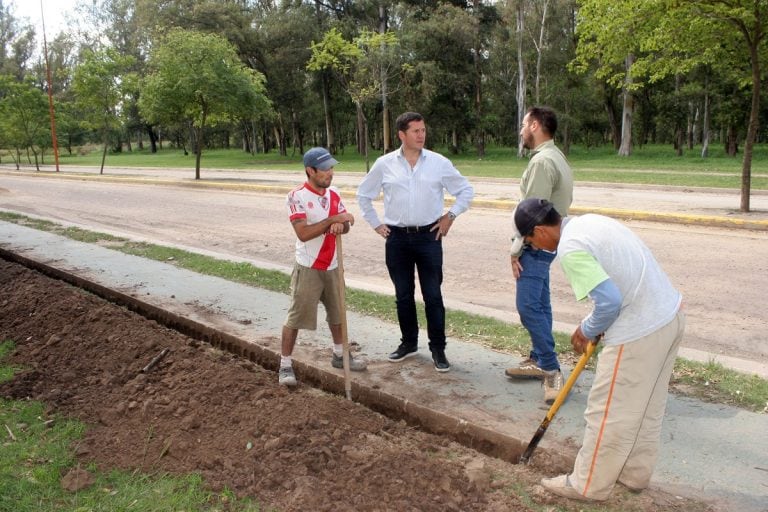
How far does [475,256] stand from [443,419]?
18.9 feet

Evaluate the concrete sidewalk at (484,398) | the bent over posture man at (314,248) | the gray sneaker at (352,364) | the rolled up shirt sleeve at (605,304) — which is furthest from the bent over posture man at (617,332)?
the gray sneaker at (352,364)

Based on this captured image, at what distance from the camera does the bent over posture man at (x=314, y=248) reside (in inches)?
173

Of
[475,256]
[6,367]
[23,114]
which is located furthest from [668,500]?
[23,114]

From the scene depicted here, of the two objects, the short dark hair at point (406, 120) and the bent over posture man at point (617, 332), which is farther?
the short dark hair at point (406, 120)

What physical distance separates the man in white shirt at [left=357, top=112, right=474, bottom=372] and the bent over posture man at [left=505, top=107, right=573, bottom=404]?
689 mm

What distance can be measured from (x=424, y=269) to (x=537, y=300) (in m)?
0.95

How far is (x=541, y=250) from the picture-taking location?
4.29 metres

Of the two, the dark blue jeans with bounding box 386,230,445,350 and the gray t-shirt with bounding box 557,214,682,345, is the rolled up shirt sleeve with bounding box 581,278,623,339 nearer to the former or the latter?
the gray t-shirt with bounding box 557,214,682,345

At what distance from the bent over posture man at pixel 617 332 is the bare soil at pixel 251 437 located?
25 cm

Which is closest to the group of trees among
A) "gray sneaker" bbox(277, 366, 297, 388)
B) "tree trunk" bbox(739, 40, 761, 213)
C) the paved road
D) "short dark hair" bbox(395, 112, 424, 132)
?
"tree trunk" bbox(739, 40, 761, 213)

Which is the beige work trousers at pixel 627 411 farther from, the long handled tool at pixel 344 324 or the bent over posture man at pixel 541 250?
the long handled tool at pixel 344 324

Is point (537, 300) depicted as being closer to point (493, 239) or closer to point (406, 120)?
point (406, 120)

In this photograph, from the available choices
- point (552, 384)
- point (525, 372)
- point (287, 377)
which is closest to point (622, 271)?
point (552, 384)

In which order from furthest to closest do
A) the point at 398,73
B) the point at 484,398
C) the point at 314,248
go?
the point at 398,73 → the point at 314,248 → the point at 484,398
